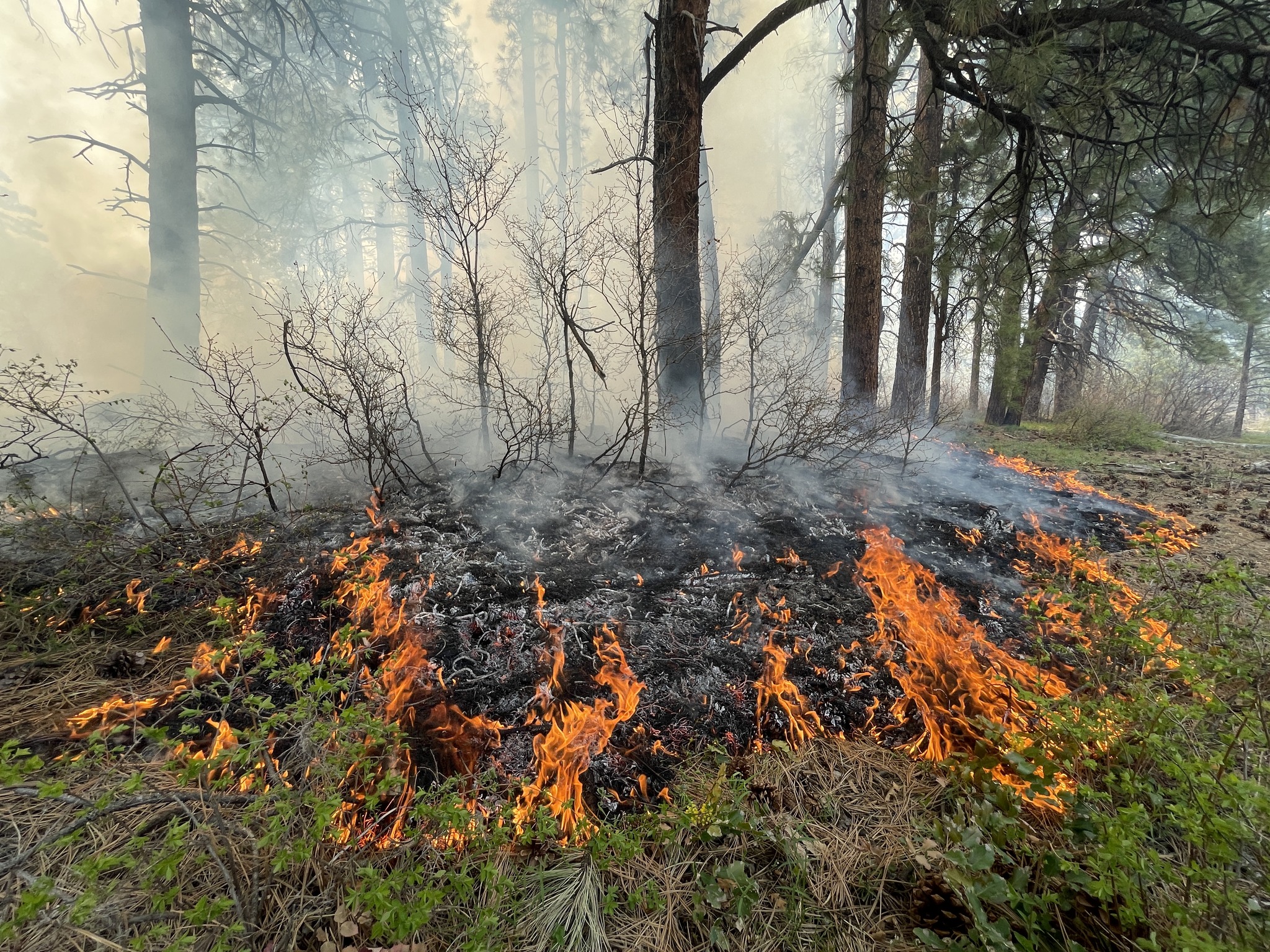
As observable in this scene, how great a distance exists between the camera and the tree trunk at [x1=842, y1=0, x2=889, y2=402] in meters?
5.92

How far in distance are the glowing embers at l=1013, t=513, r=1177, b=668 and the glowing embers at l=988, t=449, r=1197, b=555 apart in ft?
1.14

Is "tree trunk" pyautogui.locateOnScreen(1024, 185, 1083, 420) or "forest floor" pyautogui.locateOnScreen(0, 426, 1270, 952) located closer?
"forest floor" pyautogui.locateOnScreen(0, 426, 1270, 952)

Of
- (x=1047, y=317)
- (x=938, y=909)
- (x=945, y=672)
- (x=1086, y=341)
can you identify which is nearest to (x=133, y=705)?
(x=938, y=909)

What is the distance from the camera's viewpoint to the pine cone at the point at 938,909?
1.61 metres

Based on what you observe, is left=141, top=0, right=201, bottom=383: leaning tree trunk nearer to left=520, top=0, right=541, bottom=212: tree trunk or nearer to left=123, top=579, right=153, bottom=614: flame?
left=123, top=579, right=153, bottom=614: flame

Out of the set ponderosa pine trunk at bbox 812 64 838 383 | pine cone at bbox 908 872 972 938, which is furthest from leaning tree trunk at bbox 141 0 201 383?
pine cone at bbox 908 872 972 938


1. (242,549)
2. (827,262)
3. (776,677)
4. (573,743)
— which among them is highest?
(827,262)

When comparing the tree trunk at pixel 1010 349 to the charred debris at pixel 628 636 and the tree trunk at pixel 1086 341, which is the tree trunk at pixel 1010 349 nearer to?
the tree trunk at pixel 1086 341

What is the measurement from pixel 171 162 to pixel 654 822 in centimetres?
1278

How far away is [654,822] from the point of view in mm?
2109

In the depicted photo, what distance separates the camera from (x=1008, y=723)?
2.57 m

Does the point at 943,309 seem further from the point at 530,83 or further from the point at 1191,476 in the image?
the point at 530,83

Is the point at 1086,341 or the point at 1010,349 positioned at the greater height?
the point at 1086,341

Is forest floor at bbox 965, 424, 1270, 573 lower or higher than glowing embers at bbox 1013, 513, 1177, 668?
higher
